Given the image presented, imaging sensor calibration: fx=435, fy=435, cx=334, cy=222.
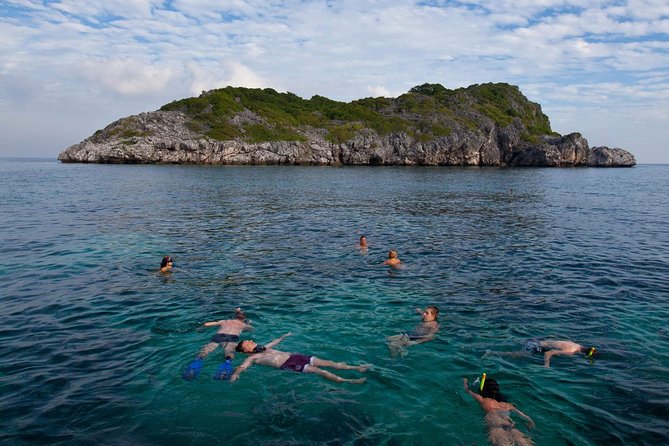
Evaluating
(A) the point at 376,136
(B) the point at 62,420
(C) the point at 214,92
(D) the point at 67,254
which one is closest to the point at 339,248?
(D) the point at 67,254

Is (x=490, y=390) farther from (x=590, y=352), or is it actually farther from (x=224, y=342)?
(x=224, y=342)

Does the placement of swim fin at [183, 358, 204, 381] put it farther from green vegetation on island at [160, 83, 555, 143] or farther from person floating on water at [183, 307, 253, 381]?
green vegetation on island at [160, 83, 555, 143]

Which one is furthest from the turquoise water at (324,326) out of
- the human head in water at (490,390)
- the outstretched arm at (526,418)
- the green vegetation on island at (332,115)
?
the green vegetation on island at (332,115)

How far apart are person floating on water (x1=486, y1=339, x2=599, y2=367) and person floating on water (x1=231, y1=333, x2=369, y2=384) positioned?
4755 millimetres

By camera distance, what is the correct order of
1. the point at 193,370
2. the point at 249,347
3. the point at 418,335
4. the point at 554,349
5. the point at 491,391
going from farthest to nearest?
the point at 418,335 → the point at 554,349 → the point at 249,347 → the point at 193,370 → the point at 491,391

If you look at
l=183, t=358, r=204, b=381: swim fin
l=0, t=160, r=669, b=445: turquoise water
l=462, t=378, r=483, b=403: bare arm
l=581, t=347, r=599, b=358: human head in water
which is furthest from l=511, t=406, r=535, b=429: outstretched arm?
l=183, t=358, r=204, b=381: swim fin

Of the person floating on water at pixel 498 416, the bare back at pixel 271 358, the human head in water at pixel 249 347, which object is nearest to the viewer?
the person floating on water at pixel 498 416

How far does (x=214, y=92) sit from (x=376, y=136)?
65021 mm

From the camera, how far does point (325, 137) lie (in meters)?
144

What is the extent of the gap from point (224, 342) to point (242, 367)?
170cm

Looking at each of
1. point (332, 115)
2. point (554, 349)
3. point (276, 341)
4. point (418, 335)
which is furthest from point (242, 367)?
point (332, 115)

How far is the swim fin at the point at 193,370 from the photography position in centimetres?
1106

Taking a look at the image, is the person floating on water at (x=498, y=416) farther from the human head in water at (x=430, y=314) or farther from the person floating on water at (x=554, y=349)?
the human head in water at (x=430, y=314)

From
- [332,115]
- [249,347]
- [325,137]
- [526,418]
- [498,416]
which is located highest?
[332,115]
